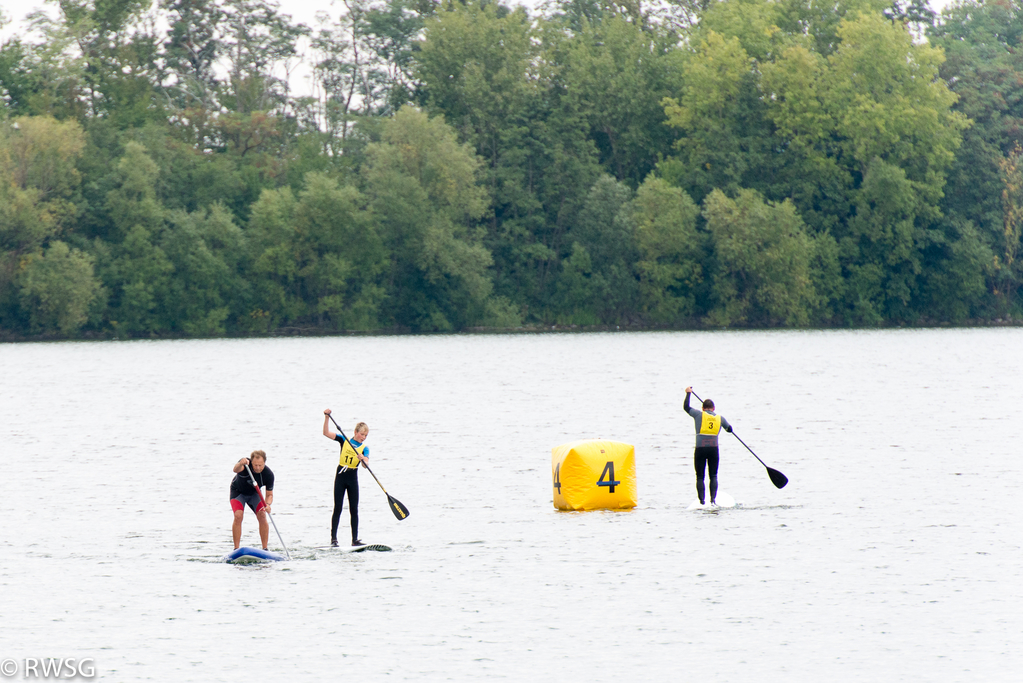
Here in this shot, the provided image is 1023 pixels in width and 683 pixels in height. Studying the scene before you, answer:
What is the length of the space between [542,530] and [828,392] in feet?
111

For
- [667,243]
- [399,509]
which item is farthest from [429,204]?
[399,509]

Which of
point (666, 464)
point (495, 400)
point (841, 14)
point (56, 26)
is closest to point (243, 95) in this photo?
point (56, 26)

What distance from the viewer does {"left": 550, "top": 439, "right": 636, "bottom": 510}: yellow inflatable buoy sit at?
25781 millimetres

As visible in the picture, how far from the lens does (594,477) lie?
26.1m

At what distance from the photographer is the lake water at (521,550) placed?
16.5 metres

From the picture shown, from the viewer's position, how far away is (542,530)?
2434 centimetres

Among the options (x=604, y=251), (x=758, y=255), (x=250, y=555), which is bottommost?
(x=250, y=555)

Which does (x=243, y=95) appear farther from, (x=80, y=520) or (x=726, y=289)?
(x=80, y=520)

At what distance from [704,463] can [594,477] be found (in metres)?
2.08

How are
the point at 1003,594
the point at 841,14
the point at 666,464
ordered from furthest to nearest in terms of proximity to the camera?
the point at 841,14 → the point at 666,464 → the point at 1003,594

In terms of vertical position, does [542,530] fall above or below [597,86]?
below

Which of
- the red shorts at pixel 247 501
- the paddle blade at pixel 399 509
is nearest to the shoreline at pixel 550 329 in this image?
the paddle blade at pixel 399 509

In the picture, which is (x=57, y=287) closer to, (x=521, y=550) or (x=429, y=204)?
(x=429, y=204)

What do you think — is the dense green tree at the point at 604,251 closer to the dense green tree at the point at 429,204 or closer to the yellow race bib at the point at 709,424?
the dense green tree at the point at 429,204
